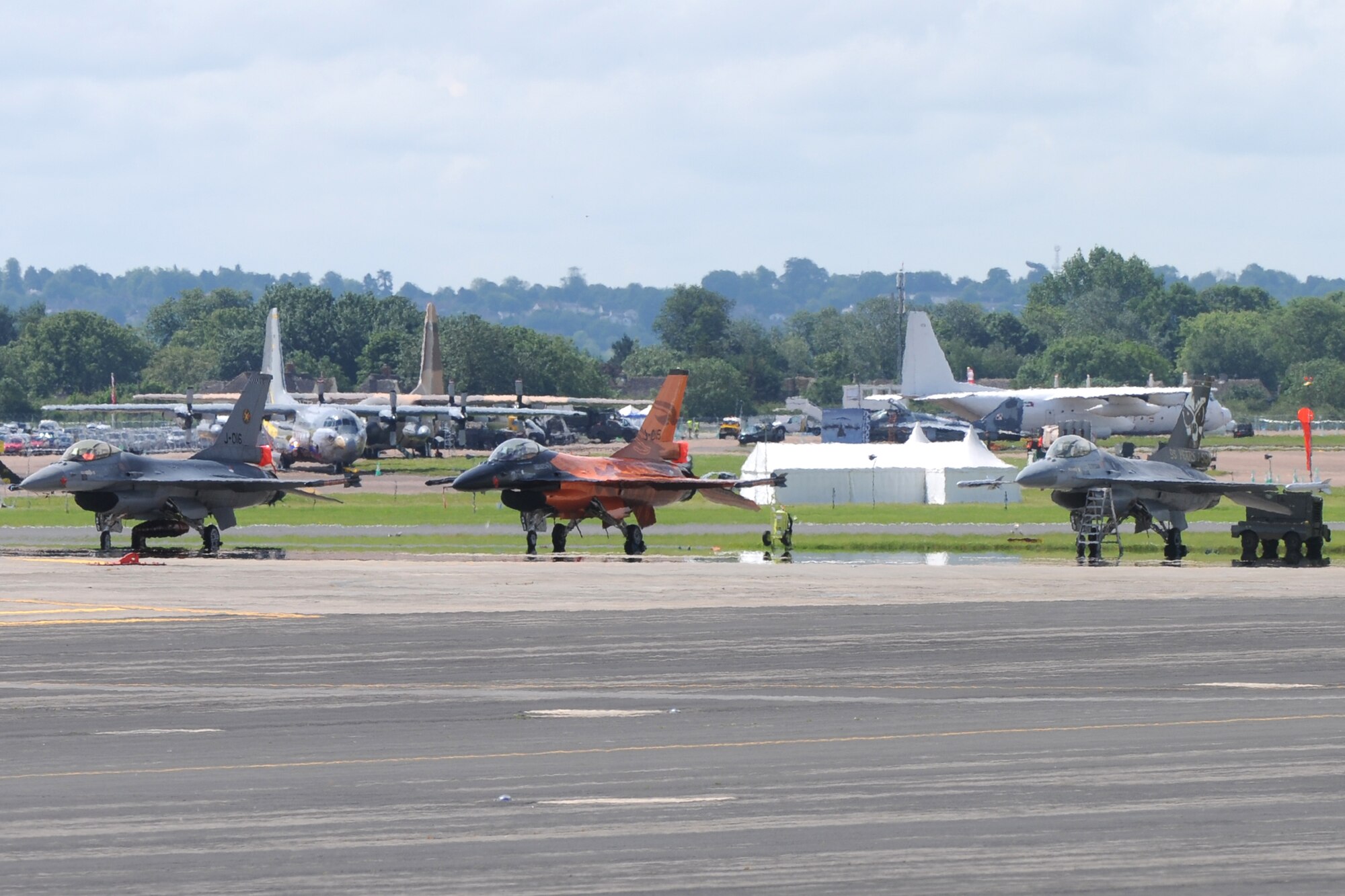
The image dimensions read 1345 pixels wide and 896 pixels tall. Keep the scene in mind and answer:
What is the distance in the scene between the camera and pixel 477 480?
41.6m

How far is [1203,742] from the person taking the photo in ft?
50.5

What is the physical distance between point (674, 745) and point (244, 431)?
32.7 meters

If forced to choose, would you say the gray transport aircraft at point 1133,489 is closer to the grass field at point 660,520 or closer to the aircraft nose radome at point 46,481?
the grass field at point 660,520

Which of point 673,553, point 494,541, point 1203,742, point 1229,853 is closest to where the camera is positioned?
point 1229,853

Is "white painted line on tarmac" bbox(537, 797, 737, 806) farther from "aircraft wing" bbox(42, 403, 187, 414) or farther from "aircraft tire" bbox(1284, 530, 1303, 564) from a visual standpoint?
"aircraft wing" bbox(42, 403, 187, 414)

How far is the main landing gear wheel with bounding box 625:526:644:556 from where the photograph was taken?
41969 mm

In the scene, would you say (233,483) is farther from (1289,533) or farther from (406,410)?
(406,410)

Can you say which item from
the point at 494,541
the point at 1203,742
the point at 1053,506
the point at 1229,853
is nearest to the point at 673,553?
the point at 494,541

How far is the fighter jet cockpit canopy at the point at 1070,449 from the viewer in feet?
135

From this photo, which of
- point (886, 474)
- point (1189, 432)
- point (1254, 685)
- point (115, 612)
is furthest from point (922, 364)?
point (1254, 685)

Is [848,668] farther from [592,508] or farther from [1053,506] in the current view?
[1053,506]

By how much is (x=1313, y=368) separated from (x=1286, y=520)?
16298 centimetres

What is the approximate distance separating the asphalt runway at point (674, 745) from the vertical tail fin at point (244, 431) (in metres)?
16.3

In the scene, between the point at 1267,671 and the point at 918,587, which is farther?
the point at 918,587
